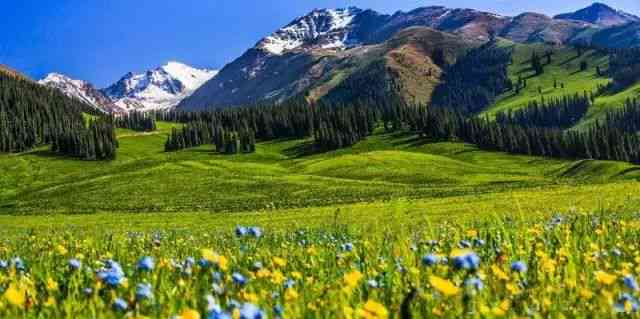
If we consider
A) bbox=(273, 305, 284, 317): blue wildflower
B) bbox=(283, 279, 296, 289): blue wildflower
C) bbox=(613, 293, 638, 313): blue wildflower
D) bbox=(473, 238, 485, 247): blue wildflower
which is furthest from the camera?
bbox=(473, 238, 485, 247): blue wildflower

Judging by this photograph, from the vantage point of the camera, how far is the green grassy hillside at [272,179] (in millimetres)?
88125

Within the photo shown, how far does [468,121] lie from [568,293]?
19748 cm

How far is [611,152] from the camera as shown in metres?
155

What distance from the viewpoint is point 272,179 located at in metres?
113

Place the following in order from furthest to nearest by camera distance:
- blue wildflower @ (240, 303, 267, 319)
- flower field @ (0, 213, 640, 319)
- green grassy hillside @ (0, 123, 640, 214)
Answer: green grassy hillside @ (0, 123, 640, 214) → flower field @ (0, 213, 640, 319) → blue wildflower @ (240, 303, 267, 319)

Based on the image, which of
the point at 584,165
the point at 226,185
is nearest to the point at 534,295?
the point at 226,185

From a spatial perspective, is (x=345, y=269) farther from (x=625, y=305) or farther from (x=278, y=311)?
(x=625, y=305)

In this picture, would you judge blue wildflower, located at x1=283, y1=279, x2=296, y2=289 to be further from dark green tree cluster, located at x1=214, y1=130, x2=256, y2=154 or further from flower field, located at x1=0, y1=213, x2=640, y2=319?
dark green tree cluster, located at x1=214, y1=130, x2=256, y2=154

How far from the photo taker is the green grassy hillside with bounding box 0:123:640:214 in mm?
88125

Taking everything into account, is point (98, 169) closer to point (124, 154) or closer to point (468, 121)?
point (124, 154)

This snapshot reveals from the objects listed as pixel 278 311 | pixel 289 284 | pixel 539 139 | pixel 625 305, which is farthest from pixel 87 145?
pixel 625 305

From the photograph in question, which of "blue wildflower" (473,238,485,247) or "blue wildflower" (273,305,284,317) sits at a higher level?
"blue wildflower" (273,305,284,317)

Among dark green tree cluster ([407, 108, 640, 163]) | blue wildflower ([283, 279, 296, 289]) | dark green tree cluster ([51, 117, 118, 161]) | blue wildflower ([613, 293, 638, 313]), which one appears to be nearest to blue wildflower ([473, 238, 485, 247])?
blue wildflower ([283, 279, 296, 289])

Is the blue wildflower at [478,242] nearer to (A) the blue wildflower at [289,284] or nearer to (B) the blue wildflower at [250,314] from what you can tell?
(A) the blue wildflower at [289,284]
